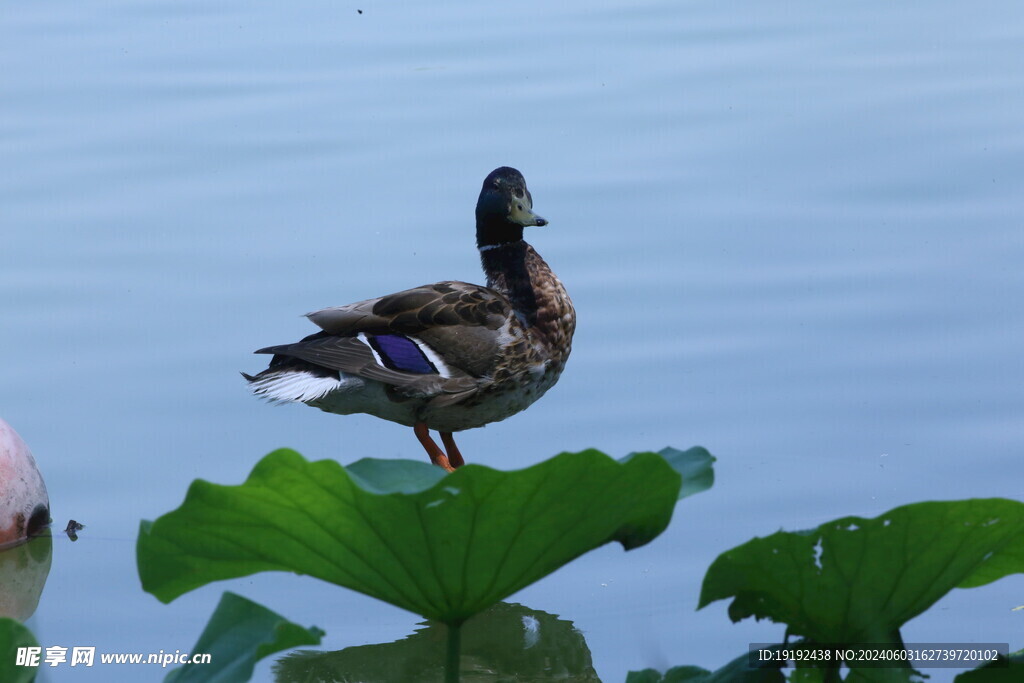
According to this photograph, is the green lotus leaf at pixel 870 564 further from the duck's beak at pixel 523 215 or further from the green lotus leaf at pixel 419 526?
the duck's beak at pixel 523 215

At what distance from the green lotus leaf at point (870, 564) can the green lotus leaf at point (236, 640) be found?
507mm

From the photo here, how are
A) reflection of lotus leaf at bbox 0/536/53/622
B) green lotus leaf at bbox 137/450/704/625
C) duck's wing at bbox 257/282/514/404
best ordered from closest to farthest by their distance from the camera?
green lotus leaf at bbox 137/450/704/625 < reflection of lotus leaf at bbox 0/536/53/622 < duck's wing at bbox 257/282/514/404

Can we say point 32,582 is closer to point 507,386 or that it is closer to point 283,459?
point 507,386

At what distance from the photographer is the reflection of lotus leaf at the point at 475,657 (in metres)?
3.18

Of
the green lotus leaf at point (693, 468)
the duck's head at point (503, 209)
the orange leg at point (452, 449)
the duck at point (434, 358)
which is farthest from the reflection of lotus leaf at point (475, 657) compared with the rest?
the duck's head at point (503, 209)

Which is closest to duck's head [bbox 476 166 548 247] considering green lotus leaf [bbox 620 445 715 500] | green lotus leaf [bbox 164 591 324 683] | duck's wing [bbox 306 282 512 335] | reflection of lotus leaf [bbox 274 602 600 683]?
duck's wing [bbox 306 282 512 335]

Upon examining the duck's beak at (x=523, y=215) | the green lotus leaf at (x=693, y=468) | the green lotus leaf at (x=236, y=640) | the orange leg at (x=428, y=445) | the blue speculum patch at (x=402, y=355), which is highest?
the duck's beak at (x=523, y=215)

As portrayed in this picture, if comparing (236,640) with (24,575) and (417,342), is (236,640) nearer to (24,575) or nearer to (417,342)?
(24,575)

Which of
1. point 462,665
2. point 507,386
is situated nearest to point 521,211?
point 507,386

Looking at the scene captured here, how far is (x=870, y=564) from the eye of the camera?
5.38 feet

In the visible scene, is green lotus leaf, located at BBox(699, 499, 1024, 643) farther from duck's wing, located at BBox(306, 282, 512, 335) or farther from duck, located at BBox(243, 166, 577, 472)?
duck's wing, located at BBox(306, 282, 512, 335)

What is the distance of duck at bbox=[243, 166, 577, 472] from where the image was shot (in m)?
4.33

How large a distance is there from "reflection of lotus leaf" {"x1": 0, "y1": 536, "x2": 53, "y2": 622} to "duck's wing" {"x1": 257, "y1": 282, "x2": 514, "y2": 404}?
91 cm

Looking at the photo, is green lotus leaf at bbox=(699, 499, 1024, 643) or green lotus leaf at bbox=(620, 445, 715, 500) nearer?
green lotus leaf at bbox=(699, 499, 1024, 643)
